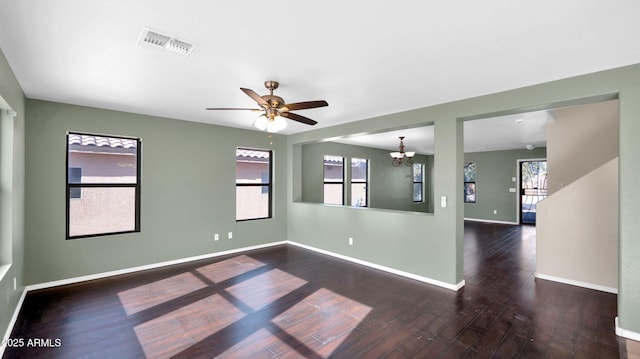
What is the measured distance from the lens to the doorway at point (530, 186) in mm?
8656

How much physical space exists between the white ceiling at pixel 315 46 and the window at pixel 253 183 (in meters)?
2.27

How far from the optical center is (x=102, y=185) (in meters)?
4.09

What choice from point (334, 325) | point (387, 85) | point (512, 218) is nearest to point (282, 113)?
point (387, 85)

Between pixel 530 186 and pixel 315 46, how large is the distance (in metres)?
9.30

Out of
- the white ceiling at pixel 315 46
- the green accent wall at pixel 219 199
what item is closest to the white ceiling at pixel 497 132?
the green accent wall at pixel 219 199

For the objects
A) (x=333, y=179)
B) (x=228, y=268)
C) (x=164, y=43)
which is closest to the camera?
(x=164, y=43)

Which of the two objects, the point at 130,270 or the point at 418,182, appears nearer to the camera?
the point at 130,270

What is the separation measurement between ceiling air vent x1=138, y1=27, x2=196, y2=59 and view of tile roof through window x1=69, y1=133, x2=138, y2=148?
269 cm

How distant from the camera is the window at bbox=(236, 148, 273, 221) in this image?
5.55 meters

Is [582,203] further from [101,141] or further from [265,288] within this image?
[101,141]

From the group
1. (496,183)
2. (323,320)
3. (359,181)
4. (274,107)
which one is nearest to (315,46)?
(274,107)

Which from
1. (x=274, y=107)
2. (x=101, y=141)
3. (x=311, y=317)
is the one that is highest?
(x=274, y=107)

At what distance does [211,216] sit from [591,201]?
5.66 meters

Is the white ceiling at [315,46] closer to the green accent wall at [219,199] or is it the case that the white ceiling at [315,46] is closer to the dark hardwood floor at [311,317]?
the green accent wall at [219,199]
